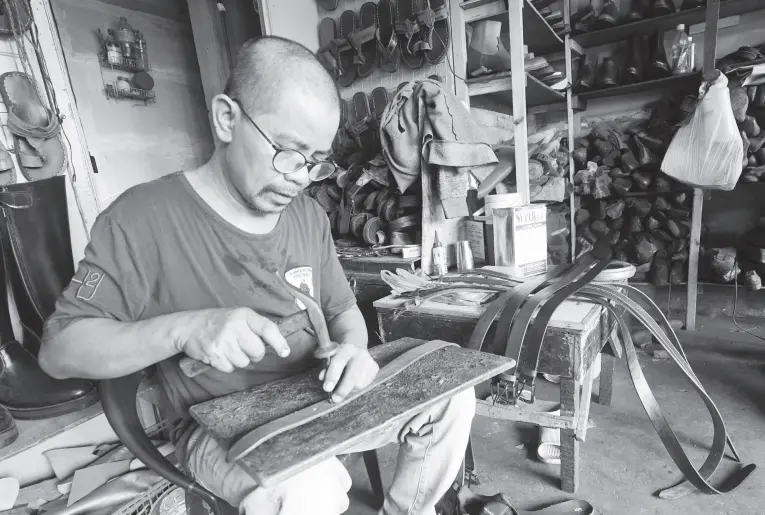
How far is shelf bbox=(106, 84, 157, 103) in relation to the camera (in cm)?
424

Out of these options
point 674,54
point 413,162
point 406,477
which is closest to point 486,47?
point 413,162

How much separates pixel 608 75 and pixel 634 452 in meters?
3.34

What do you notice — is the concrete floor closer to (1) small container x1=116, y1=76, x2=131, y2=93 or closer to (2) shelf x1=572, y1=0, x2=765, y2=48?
(2) shelf x1=572, y1=0, x2=765, y2=48

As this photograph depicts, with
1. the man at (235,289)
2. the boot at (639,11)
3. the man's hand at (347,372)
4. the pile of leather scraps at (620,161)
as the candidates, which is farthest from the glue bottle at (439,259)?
the boot at (639,11)

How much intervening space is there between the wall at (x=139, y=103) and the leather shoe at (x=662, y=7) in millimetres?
4917

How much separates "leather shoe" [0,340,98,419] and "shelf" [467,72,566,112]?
2.75 metres

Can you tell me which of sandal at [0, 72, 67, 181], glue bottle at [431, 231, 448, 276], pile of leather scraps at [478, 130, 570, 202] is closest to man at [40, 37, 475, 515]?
glue bottle at [431, 231, 448, 276]

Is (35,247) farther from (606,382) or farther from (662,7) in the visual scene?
(662,7)

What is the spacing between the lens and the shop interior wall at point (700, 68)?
12.1 ft

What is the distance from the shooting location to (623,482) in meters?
1.87

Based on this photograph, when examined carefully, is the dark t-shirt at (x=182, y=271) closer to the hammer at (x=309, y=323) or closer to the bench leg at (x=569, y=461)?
the hammer at (x=309, y=323)

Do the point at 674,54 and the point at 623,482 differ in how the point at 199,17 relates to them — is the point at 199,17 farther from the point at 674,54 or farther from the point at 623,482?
the point at 623,482

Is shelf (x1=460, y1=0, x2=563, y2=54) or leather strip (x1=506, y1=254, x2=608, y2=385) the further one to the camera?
shelf (x1=460, y1=0, x2=563, y2=54)

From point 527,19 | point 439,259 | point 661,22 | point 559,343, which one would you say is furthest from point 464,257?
point 661,22
